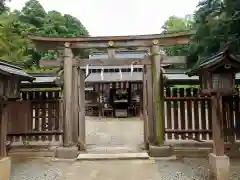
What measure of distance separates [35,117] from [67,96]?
1.83m

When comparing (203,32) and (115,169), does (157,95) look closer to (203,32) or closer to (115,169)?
(115,169)

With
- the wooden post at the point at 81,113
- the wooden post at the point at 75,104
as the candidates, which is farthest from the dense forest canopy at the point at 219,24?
the wooden post at the point at 75,104

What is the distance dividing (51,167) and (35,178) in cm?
110

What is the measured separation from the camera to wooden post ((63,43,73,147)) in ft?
30.2

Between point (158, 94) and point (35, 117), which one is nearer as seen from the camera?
point (158, 94)

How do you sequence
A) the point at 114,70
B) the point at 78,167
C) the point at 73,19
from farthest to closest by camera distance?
the point at 73,19 → the point at 114,70 → the point at 78,167

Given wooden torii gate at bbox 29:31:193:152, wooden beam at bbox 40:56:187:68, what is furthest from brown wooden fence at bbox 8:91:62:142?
wooden beam at bbox 40:56:187:68

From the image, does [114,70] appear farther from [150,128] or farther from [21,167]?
[21,167]

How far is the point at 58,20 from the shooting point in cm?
3700

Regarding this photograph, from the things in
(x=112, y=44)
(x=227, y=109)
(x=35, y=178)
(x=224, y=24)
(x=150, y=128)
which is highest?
(x=224, y=24)

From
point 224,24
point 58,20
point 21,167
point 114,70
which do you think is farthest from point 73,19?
point 21,167

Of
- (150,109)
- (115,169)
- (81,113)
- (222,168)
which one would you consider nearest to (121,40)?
(150,109)

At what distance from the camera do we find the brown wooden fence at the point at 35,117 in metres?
10.2

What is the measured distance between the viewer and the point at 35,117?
1032 cm
